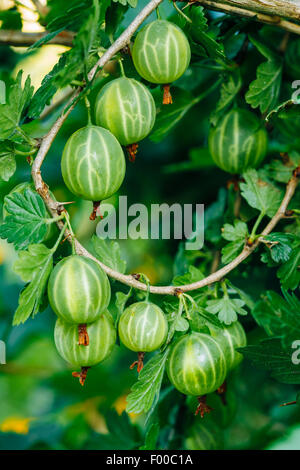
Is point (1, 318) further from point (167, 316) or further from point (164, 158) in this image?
point (167, 316)

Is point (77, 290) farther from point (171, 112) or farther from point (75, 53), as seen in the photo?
point (171, 112)

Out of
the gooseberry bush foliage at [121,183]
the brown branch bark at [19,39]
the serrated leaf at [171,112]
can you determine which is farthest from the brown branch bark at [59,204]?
the brown branch bark at [19,39]

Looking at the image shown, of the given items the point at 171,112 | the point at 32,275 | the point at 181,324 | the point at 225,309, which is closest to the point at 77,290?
the point at 32,275

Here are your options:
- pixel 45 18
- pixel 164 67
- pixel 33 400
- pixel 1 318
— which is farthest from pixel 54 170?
pixel 33 400

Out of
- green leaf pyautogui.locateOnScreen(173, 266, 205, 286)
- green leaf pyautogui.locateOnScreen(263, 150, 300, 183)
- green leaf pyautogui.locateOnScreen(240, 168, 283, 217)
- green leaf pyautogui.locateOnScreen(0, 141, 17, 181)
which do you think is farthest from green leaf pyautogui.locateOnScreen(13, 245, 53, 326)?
green leaf pyautogui.locateOnScreen(263, 150, 300, 183)

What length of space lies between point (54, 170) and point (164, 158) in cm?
48

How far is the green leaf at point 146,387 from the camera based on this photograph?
881 millimetres

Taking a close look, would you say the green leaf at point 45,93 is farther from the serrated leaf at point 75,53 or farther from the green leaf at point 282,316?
the green leaf at point 282,316

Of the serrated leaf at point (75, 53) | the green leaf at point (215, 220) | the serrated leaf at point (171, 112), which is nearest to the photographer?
the serrated leaf at point (75, 53)

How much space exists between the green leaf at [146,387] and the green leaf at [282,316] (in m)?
Result: 0.20

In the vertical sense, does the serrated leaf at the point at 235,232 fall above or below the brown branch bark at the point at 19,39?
below

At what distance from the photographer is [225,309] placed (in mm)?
1015

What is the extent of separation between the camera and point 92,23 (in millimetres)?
745

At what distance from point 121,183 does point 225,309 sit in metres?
0.33
